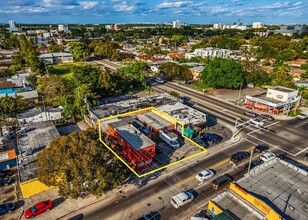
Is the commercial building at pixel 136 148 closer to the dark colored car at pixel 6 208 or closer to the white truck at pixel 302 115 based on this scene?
the dark colored car at pixel 6 208

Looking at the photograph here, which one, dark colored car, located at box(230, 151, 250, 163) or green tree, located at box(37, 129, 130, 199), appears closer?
green tree, located at box(37, 129, 130, 199)

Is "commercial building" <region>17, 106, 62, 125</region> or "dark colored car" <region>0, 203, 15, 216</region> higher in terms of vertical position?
"commercial building" <region>17, 106, 62, 125</region>

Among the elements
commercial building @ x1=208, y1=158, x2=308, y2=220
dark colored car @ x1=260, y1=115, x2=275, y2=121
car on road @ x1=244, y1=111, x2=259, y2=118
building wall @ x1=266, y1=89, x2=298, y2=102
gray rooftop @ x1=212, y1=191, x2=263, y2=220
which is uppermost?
building wall @ x1=266, y1=89, x2=298, y2=102

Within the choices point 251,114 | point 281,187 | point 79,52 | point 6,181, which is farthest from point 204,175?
point 79,52

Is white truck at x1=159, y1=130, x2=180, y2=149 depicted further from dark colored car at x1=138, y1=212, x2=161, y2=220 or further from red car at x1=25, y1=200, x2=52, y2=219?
red car at x1=25, y1=200, x2=52, y2=219

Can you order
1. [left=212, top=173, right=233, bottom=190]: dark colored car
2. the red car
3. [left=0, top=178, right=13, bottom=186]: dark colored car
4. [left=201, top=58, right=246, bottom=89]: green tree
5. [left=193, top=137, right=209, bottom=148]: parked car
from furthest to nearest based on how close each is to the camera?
[left=201, top=58, right=246, bottom=89]: green tree < [left=193, top=137, right=209, bottom=148]: parked car < [left=0, top=178, right=13, bottom=186]: dark colored car < [left=212, top=173, right=233, bottom=190]: dark colored car < the red car

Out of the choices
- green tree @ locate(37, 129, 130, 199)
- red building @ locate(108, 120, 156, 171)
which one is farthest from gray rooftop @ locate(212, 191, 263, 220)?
red building @ locate(108, 120, 156, 171)

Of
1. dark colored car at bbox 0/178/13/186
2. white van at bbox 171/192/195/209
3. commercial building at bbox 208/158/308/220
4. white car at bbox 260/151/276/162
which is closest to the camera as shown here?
commercial building at bbox 208/158/308/220
